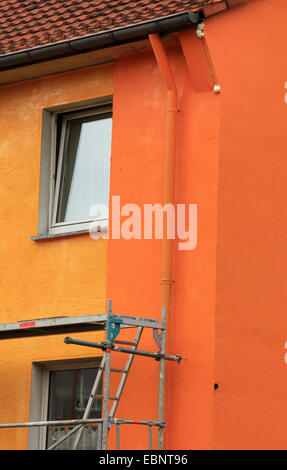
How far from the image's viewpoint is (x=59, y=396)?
10727 mm

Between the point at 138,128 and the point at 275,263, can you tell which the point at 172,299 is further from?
the point at 138,128

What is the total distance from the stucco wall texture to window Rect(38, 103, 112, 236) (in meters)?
0.15

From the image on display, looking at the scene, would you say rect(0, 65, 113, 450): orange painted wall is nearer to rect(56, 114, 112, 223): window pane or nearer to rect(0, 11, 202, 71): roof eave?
rect(56, 114, 112, 223): window pane

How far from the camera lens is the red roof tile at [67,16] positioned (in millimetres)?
10594

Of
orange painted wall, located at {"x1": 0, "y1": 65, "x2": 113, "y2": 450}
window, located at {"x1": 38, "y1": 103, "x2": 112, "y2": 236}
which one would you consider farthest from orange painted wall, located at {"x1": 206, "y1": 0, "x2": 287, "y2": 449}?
window, located at {"x1": 38, "y1": 103, "x2": 112, "y2": 236}

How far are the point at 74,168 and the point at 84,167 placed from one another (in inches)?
5.9

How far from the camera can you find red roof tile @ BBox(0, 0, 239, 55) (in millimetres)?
10594

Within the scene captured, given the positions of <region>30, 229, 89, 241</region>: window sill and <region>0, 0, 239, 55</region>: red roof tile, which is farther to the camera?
<region>30, 229, 89, 241</region>: window sill

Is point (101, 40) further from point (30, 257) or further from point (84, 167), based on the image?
point (30, 257)

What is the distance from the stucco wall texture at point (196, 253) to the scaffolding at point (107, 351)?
22 cm

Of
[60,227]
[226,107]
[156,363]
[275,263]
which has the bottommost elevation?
[156,363]
